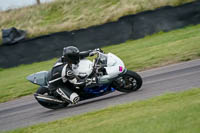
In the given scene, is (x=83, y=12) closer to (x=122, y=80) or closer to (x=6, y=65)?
(x=6, y=65)

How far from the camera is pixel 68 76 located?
31.9 feet

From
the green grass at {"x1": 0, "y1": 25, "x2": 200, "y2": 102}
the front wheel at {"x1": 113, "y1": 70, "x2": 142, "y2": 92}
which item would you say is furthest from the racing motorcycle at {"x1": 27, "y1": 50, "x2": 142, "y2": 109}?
the green grass at {"x1": 0, "y1": 25, "x2": 200, "y2": 102}

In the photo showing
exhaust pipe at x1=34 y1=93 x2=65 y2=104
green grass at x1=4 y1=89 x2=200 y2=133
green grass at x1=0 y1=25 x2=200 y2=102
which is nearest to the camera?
green grass at x1=4 y1=89 x2=200 y2=133

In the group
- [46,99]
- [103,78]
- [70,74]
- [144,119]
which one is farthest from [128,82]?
[144,119]

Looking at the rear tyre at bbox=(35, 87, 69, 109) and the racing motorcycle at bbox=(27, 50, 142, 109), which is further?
the rear tyre at bbox=(35, 87, 69, 109)

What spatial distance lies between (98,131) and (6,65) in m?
15.3

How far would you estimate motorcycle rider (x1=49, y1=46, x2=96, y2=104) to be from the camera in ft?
31.4

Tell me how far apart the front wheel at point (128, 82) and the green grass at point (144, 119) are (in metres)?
1.60

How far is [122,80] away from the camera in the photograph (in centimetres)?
966

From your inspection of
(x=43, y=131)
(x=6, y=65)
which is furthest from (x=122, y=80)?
(x=6, y=65)

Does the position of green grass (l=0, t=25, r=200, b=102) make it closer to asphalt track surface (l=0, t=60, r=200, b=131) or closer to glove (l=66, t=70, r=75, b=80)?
asphalt track surface (l=0, t=60, r=200, b=131)

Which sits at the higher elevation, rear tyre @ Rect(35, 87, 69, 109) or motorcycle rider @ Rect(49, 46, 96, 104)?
motorcycle rider @ Rect(49, 46, 96, 104)

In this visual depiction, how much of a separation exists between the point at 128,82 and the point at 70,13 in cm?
1728

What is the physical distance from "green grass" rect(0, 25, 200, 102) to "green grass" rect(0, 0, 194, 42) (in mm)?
3409
